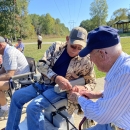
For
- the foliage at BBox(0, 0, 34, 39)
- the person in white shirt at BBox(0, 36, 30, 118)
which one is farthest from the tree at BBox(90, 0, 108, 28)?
the person in white shirt at BBox(0, 36, 30, 118)

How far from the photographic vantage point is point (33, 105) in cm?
214

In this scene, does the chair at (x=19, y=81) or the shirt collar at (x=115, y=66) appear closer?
the shirt collar at (x=115, y=66)

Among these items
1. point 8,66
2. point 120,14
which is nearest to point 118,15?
point 120,14

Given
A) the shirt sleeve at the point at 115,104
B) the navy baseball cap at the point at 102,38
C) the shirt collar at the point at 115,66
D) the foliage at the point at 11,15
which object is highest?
the foliage at the point at 11,15

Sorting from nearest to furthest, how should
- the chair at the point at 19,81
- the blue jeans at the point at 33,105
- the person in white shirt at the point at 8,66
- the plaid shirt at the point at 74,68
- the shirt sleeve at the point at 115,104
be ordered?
1. the shirt sleeve at the point at 115,104
2. the blue jeans at the point at 33,105
3. the plaid shirt at the point at 74,68
4. the chair at the point at 19,81
5. the person in white shirt at the point at 8,66

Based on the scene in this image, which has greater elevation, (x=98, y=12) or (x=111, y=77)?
(x=98, y=12)

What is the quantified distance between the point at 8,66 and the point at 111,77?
2339 millimetres

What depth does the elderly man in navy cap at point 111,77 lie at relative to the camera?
1.27 meters

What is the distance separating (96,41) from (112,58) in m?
0.16

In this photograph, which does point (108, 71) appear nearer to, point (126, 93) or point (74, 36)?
point (126, 93)

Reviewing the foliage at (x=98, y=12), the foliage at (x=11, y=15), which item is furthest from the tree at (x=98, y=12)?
the foliage at (x=11, y=15)

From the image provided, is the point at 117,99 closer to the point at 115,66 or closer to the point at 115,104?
the point at 115,104

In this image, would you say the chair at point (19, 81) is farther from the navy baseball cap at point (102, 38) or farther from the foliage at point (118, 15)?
the foliage at point (118, 15)

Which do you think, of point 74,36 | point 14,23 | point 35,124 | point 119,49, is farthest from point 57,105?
point 14,23
